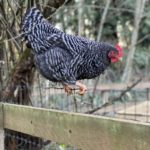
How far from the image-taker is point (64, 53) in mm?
2748

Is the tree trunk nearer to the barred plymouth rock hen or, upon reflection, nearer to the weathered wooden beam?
the barred plymouth rock hen

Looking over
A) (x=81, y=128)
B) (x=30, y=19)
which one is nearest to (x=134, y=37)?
(x=30, y=19)

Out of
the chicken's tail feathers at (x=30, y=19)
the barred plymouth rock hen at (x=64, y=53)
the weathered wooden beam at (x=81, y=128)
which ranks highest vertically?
the chicken's tail feathers at (x=30, y=19)

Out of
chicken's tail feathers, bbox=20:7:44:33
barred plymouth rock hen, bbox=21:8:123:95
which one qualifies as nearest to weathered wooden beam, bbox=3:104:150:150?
barred plymouth rock hen, bbox=21:8:123:95

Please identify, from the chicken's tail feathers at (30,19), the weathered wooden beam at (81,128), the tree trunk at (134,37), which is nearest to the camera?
the weathered wooden beam at (81,128)

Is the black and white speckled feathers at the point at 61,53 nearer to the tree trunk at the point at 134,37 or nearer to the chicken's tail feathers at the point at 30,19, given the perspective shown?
the chicken's tail feathers at the point at 30,19

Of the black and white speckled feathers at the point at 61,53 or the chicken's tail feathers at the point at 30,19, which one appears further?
the chicken's tail feathers at the point at 30,19

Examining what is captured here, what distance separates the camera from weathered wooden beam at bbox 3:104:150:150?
1.88 meters

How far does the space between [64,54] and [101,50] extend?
25 centimetres

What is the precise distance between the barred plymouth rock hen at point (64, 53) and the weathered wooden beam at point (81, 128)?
26 centimetres

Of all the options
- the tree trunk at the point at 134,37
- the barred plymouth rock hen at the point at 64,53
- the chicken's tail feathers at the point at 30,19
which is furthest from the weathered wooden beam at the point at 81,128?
the tree trunk at the point at 134,37

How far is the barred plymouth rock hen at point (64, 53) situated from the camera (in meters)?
2.66

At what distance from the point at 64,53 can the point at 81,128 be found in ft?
2.25

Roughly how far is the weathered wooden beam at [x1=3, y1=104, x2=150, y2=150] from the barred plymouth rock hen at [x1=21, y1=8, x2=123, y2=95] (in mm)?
264
